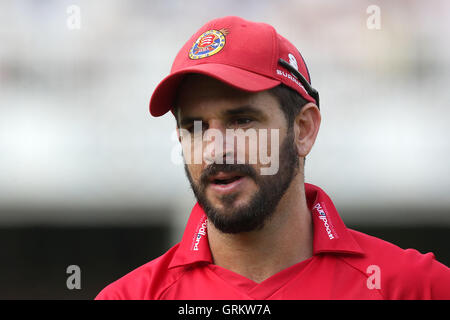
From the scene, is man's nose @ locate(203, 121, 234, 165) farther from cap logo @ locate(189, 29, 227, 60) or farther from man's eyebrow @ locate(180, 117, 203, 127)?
cap logo @ locate(189, 29, 227, 60)

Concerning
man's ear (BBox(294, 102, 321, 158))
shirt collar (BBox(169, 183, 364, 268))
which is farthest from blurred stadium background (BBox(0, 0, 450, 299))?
man's ear (BBox(294, 102, 321, 158))

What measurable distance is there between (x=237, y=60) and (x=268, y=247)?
2.09ft

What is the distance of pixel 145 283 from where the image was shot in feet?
6.15

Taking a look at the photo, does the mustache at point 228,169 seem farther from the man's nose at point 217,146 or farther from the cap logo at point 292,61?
the cap logo at point 292,61

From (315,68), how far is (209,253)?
11.9ft

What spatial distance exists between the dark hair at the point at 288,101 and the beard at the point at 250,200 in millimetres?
79

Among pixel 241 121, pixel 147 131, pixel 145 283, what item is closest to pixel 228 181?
pixel 241 121

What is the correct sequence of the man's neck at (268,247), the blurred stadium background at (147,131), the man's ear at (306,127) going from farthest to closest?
1. the blurred stadium background at (147,131)
2. the man's ear at (306,127)
3. the man's neck at (268,247)

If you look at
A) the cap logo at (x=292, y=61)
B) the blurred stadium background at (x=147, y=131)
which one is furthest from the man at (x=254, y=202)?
the blurred stadium background at (x=147, y=131)

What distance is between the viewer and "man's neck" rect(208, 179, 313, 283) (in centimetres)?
183

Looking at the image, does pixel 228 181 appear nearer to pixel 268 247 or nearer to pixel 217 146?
pixel 217 146

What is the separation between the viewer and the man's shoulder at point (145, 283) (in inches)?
72.4

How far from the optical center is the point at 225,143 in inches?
68.6
